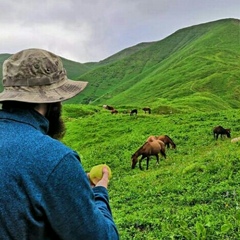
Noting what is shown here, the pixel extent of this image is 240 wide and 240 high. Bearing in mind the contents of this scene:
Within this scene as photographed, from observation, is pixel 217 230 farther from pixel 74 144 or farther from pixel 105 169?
pixel 74 144

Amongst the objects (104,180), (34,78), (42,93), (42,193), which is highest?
(34,78)

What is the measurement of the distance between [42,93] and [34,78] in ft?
0.44

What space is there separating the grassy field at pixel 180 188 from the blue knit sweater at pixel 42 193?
17.1ft

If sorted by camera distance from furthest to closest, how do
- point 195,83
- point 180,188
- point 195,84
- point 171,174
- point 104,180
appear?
point 195,83, point 195,84, point 171,174, point 180,188, point 104,180

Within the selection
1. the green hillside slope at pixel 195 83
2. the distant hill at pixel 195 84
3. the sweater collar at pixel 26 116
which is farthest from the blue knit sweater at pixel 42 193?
the green hillside slope at pixel 195 83

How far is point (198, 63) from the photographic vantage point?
123m

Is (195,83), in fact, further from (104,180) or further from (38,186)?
(38,186)

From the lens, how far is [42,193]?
2.74 meters

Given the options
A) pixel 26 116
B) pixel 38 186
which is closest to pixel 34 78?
pixel 26 116

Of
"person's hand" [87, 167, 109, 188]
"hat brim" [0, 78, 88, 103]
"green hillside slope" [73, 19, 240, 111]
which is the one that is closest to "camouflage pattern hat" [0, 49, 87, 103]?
"hat brim" [0, 78, 88, 103]

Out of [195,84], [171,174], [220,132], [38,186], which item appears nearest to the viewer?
[38,186]

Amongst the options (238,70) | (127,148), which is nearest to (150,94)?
(238,70)

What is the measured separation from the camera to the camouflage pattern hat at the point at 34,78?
123 inches

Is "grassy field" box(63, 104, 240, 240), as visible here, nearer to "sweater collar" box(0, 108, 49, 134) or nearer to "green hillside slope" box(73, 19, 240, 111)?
"sweater collar" box(0, 108, 49, 134)
